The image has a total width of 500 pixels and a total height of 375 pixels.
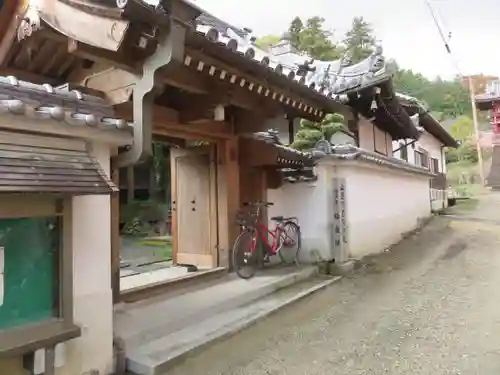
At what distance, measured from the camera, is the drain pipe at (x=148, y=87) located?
3975 millimetres

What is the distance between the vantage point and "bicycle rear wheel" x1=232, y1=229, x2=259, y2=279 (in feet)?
24.1

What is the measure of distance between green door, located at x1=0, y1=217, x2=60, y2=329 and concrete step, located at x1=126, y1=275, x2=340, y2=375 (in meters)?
1.06

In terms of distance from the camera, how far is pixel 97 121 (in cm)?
363

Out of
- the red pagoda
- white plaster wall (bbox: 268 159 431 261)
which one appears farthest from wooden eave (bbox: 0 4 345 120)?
the red pagoda

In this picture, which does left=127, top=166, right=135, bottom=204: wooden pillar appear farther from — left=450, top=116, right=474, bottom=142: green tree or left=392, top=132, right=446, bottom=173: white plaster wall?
left=450, top=116, right=474, bottom=142: green tree

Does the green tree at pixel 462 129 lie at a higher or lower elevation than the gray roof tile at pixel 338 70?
higher

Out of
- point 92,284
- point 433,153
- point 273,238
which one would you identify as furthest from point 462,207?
point 92,284

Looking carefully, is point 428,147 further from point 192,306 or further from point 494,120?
point 192,306

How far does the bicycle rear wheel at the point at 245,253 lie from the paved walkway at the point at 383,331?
1.36 meters

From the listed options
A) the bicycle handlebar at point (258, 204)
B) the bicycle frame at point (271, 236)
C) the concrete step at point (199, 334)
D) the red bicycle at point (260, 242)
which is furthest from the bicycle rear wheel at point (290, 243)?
the concrete step at point (199, 334)

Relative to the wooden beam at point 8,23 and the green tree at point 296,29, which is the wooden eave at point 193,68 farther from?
the green tree at point 296,29

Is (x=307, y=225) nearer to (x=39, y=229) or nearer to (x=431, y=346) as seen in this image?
(x=431, y=346)

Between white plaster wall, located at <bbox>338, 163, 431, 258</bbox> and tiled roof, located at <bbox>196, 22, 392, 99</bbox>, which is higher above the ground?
tiled roof, located at <bbox>196, 22, 392, 99</bbox>

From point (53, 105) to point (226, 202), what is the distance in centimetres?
433
